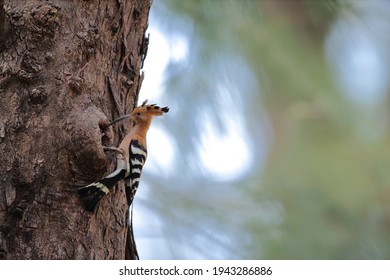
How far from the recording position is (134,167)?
4.29 ft

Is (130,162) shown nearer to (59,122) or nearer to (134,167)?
(134,167)

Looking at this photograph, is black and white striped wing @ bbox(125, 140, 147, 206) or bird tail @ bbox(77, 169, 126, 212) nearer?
bird tail @ bbox(77, 169, 126, 212)

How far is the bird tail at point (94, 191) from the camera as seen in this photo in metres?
1.18

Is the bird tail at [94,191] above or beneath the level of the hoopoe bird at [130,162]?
beneath

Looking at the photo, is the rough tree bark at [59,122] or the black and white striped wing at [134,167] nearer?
the rough tree bark at [59,122]

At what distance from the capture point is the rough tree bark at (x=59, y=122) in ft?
3.84

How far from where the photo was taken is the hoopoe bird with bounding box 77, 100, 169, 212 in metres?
1.19

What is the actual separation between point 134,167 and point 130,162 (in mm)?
22

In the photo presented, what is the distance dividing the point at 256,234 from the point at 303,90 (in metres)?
0.47

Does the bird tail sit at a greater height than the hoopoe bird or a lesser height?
lesser

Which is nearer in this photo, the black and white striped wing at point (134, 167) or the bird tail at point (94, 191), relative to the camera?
the bird tail at point (94, 191)

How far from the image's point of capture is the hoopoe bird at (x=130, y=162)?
3.90 feet

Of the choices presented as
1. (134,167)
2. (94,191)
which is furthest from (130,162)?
(94,191)

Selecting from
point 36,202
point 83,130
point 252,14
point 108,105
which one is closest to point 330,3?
point 252,14
